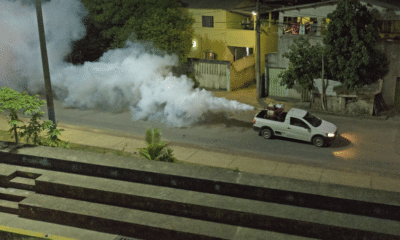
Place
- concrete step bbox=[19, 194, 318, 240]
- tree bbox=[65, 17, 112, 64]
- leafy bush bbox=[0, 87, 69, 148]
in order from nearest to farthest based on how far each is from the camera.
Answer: concrete step bbox=[19, 194, 318, 240], leafy bush bbox=[0, 87, 69, 148], tree bbox=[65, 17, 112, 64]

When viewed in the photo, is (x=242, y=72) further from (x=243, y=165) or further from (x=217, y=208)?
(x=217, y=208)

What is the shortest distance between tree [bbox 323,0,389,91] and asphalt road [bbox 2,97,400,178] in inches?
87.5

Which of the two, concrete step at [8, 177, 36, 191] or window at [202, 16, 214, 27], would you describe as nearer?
concrete step at [8, 177, 36, 191]

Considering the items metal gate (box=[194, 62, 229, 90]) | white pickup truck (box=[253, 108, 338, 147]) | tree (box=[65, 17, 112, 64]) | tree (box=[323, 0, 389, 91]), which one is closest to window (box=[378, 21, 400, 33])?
tree (box=[323, 0, 389, 91])

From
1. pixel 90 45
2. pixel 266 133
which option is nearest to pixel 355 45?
pixel 266 133

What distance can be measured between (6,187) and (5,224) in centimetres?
142

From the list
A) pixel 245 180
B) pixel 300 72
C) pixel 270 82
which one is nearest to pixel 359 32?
pixel 300 72

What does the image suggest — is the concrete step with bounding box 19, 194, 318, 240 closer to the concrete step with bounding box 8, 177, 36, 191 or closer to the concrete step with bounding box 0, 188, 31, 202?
the concrete step with bounding box 0, 188, 31, 202

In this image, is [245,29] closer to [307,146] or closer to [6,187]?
[307,146]

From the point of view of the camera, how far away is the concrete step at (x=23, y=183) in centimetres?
1035

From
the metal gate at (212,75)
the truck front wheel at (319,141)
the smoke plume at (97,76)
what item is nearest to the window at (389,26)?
the smoke plume at (97,76)

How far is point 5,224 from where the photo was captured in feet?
31.0

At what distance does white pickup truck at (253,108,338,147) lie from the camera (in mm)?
16828

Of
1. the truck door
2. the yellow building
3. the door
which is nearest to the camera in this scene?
the truck door
